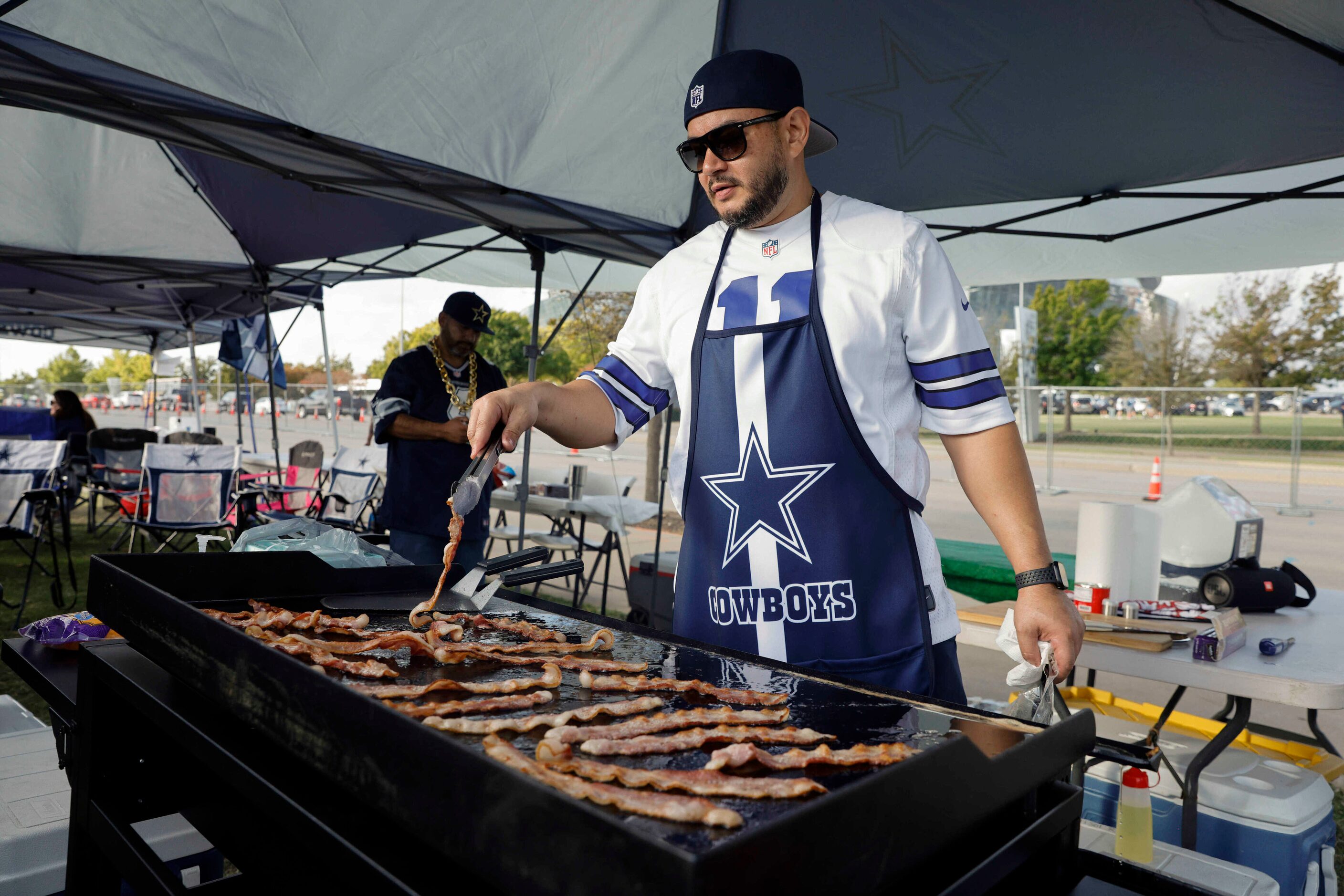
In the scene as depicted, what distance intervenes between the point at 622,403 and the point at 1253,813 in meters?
2.02

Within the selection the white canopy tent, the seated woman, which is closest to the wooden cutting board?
the white canopy tent

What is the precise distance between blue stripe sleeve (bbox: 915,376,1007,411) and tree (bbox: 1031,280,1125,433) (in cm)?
2937

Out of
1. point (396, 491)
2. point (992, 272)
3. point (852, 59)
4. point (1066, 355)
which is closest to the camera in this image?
point (852, 59)

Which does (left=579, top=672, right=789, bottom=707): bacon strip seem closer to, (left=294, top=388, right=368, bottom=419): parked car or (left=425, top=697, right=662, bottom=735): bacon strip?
(left=425, top=697, right=662, bottom=735): bacon strip

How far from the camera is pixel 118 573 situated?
159cm

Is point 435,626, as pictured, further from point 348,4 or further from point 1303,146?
point 1303,146

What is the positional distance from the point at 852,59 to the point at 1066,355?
2885 centimetres

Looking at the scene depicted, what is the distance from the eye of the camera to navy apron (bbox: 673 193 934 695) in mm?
1611

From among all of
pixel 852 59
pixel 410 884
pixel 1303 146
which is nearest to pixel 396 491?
pixel 852 59

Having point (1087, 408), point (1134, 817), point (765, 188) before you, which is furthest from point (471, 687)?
point (1087, 408)

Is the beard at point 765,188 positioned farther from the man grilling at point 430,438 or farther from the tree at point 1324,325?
the tree at point 1324,325

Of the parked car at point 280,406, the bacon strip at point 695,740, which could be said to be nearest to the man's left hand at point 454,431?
the bacon strip at point 695,740

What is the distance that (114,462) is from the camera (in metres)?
11.3

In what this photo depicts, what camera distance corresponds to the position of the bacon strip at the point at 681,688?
1280 mm
